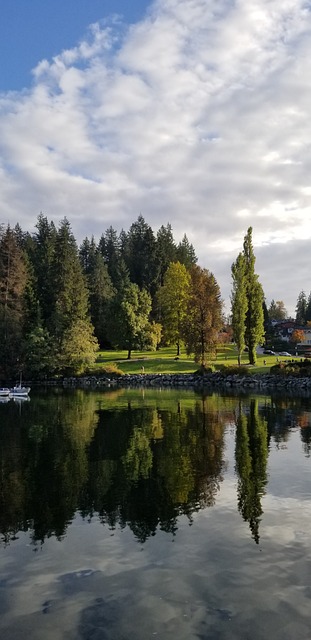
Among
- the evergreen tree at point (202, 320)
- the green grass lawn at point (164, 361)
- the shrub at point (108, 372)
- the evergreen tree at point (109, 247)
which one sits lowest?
the shrub at point (108, 372)

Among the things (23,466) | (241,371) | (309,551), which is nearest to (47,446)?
(23,466)

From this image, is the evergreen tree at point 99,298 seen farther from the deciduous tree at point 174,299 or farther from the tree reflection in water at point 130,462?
the tree reflection in water at point 130,462

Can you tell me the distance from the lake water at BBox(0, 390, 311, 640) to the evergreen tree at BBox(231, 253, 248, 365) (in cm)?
4877

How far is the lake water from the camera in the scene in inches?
379

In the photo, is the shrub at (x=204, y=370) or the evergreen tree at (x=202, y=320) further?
the evergreen tree at (x=202, y=320)

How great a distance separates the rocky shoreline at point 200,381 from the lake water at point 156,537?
3616 cm

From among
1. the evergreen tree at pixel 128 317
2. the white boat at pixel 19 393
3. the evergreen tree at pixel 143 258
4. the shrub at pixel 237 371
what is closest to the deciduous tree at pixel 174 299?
the evergreen tree at pixel 128 317

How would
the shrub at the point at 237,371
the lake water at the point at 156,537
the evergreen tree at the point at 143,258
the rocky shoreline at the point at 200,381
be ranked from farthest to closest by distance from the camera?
the evergreen tree at the point at 143,258 → the shrub at the point at 237,371 → the rocky shoreline at the point at 200,381 → the lake water at the point at 156,537

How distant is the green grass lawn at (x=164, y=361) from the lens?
265ft

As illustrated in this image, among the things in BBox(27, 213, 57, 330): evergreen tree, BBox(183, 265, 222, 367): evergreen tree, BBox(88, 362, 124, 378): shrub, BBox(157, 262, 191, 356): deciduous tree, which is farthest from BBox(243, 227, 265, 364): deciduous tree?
BBox(27, 213, 57, 330): evergreen tree

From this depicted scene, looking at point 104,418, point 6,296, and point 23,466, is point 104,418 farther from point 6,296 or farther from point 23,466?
point 6,296

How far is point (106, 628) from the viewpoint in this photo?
30.5 feet

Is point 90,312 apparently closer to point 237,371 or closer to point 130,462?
point 237,371

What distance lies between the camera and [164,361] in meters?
86.2
